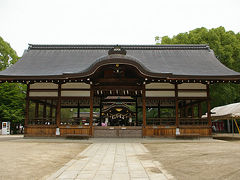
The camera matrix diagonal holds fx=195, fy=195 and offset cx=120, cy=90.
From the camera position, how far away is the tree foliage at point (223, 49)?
20.6m

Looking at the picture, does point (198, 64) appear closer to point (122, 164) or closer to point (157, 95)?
point (157, 95)

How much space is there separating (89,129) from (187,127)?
20.0ft

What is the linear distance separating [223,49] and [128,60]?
14.4 meters

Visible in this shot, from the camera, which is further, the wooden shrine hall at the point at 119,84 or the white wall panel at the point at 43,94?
the white wall panel at the point at 43,94

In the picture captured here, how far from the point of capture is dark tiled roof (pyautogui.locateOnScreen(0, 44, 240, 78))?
11.9m

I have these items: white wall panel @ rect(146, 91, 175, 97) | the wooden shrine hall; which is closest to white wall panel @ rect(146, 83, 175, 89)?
the wooden shrine hall

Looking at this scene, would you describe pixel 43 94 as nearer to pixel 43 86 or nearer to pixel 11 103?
pixel 43 86

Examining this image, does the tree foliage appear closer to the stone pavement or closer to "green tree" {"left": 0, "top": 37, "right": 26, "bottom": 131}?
the stone pavement

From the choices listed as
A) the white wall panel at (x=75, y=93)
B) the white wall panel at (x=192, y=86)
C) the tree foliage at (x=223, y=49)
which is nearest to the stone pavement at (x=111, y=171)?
the white wall panel at (x=75, y=93)

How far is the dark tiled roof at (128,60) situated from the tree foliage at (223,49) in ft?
16.9

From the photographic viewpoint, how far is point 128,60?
1160 cm

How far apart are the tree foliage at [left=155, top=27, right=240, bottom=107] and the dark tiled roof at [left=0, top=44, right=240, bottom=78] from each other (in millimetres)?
5149

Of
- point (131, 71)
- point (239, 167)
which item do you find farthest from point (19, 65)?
point (239, 167)

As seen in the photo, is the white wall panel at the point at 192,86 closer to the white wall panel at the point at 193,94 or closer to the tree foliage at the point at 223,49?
the white wall panel at the point at 193,94
